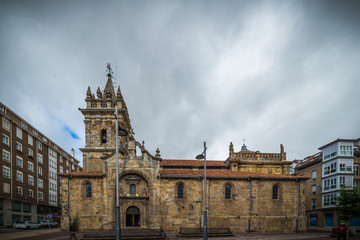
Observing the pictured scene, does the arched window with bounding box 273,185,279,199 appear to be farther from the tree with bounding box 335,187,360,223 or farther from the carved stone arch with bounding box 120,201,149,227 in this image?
the carved stone arch with bounding box 120,201,149,227

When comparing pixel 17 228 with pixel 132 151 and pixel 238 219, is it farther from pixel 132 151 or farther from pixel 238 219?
pixel 238 219

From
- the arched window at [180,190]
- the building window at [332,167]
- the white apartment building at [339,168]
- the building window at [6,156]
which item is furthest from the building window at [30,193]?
the building window at [332,167]

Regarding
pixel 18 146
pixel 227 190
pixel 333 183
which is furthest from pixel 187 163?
pixel 18 146

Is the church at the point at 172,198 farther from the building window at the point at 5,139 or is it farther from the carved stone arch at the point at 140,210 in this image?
the building window at the point at 5,139

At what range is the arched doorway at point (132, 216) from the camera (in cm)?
2778

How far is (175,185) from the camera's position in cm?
2881

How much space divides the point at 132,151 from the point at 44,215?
4055 centimetres

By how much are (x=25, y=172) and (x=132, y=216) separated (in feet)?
108

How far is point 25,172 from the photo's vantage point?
46.0 meters

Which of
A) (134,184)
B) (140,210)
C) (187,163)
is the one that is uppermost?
(187,163)

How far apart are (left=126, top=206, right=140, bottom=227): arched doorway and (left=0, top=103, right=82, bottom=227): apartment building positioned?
2719cm

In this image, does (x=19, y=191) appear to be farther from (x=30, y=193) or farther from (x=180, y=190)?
(x=180, y=190)

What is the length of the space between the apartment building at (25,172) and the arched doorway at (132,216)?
27185 mm

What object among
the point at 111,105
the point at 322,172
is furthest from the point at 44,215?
the point at 322,172
